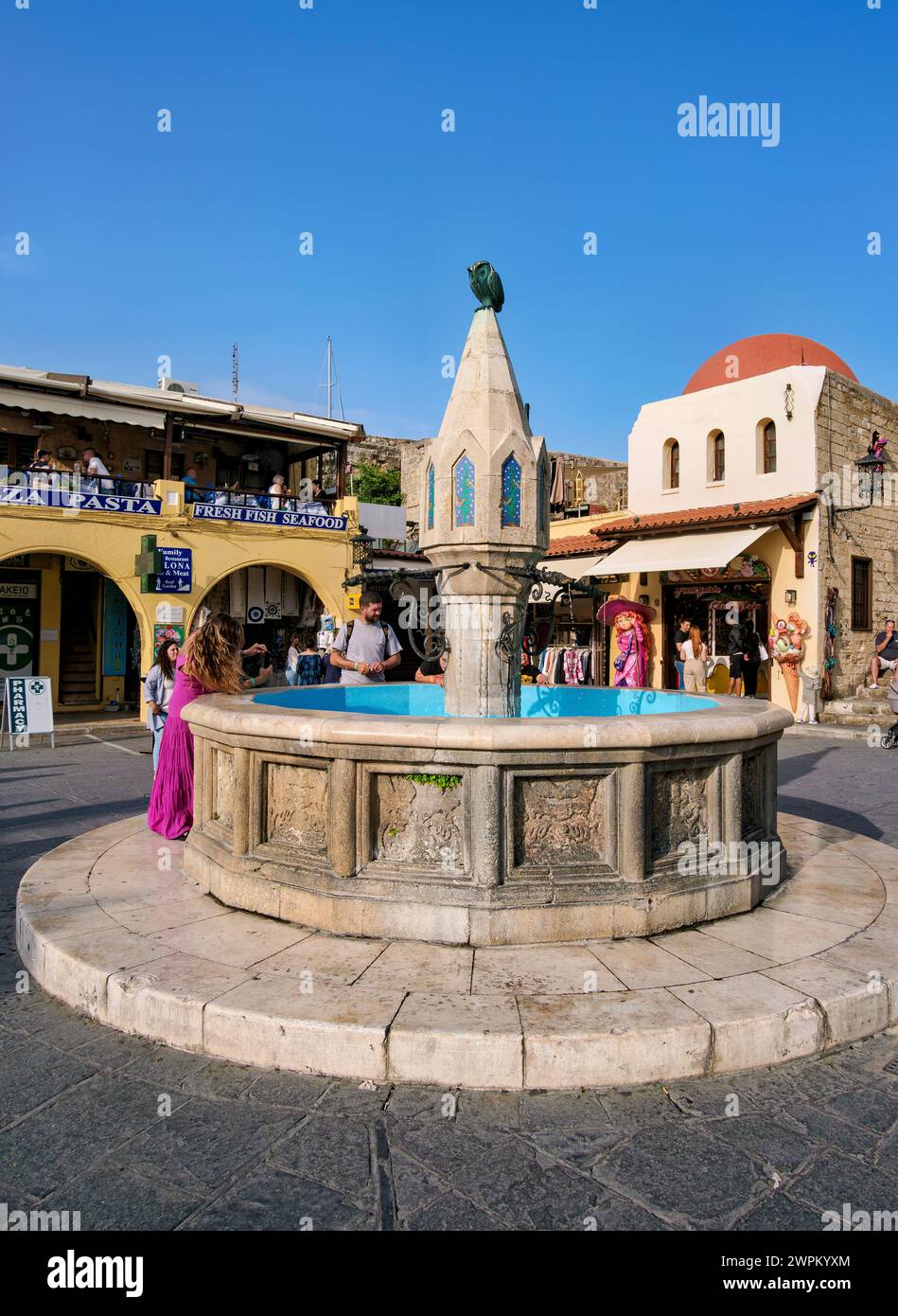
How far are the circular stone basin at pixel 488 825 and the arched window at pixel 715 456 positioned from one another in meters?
16.5

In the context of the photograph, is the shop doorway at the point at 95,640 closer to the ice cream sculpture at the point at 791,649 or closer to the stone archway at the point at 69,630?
the stone archway at the point at 69,630

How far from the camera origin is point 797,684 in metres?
16.8

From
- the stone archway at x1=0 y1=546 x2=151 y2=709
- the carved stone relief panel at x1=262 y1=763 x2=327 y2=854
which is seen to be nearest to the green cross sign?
the stone archway at x1=0 y1=546 x2=151 y2=709

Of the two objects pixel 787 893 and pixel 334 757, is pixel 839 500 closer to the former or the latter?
pixel 787 893

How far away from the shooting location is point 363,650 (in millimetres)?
7332

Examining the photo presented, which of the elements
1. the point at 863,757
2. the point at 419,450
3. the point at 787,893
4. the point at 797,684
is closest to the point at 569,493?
the point at 419,450

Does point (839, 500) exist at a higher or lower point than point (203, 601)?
higher

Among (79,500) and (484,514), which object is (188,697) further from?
(79,500)

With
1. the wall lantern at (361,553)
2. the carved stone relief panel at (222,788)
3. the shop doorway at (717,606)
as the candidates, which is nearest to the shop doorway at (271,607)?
the wall lantern at (361,553)

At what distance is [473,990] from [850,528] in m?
17.2

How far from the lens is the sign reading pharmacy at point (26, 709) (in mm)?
12453

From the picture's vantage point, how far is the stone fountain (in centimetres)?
374

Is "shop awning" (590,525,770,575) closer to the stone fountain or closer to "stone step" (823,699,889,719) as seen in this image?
"stone step" (823,699,889,719)
